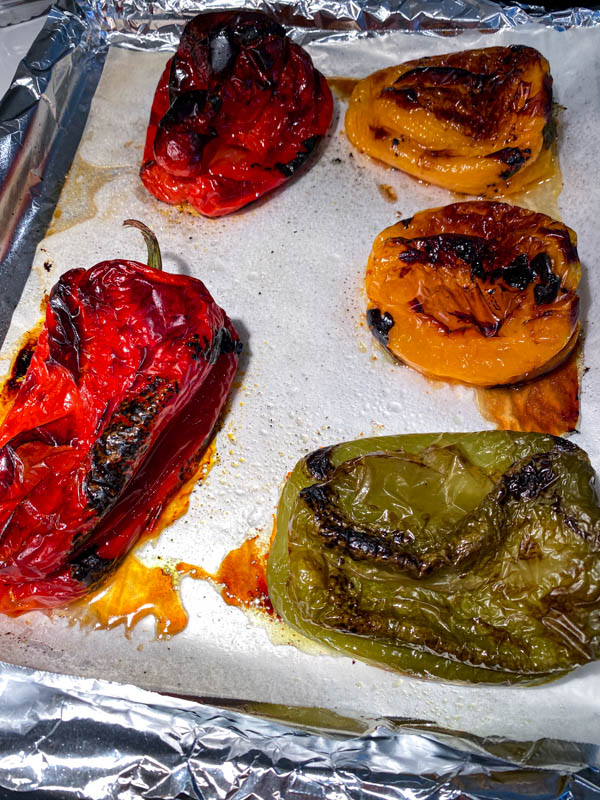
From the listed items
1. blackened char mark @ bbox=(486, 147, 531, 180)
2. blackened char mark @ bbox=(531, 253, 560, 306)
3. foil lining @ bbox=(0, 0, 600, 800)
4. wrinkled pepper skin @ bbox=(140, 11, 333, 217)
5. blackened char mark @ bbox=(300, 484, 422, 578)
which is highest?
wrinkled pepper skin @ bbox=(140, 11, 333, 217)

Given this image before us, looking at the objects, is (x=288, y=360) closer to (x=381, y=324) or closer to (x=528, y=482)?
(x=381, y=324)

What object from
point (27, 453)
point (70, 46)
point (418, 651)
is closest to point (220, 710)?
point (418, 651)

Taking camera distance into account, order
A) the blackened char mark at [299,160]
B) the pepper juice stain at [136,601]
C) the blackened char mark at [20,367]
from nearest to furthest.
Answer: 1. the pepper juice stain at [136,601]
2. the blackened char mark at [20,367]
3. the blackened char mark at [299,160]

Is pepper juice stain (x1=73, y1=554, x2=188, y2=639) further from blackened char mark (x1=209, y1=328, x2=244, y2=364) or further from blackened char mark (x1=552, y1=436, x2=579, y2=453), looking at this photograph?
blackened char mark (x1=552, y1=436, x2=579, y2=453)

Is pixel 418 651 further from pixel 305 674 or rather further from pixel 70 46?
pixel 70 46

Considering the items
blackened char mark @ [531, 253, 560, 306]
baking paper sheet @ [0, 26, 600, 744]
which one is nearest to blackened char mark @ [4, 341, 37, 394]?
baking paper sheet @ [0, 26, 600, 744]

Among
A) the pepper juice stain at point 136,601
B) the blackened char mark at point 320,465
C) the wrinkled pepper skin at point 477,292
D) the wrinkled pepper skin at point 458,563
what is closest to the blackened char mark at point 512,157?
the wrinkled pepper skin at point 477,292

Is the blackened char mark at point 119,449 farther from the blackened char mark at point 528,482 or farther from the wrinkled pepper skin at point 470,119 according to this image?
the wrinkled pepper skin at point 470,119
